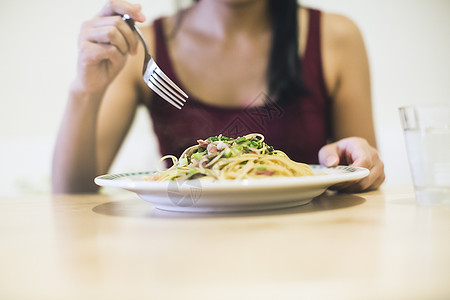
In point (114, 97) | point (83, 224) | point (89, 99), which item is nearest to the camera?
point (83, 224)

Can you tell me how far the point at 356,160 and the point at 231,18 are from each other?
3.95 feet

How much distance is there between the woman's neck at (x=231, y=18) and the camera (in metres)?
1.98

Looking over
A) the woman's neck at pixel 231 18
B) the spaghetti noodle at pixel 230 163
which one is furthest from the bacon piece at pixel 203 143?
the woman's neck at pixel 231 18

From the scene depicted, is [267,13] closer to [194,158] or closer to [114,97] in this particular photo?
[114,97]

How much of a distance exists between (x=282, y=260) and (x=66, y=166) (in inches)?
51.4

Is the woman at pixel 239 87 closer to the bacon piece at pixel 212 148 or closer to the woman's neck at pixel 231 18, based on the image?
the woman's neck at pixel 231 18

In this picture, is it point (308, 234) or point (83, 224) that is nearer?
point (308, 234)

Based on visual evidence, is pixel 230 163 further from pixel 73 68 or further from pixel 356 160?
pixel 73 68

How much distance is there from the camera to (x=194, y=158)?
Answer: 2.68 feet

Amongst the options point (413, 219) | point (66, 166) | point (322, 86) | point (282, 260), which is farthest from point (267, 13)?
point (282, 260)

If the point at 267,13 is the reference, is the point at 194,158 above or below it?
below

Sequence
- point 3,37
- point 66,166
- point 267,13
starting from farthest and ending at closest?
point 3,37
point 267,13
point 66,166

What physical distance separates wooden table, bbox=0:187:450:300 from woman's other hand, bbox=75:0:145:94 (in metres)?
0.59

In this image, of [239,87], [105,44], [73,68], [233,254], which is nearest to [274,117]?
[239,87]
